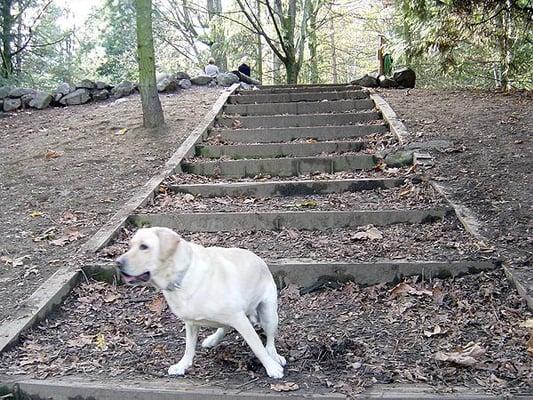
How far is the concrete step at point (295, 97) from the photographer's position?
1060cm

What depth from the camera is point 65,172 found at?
7.04m

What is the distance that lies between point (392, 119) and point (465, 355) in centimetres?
568

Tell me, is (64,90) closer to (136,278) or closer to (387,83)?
(387,83)

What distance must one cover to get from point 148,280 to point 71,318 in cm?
136

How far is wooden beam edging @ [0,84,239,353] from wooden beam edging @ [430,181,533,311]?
298 centimetres

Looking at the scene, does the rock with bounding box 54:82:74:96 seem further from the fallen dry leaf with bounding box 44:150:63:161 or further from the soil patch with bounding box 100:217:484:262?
the soil patch with bounding box 100:217:484:262

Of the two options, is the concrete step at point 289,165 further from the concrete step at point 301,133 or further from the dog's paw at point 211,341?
the dog's paw at point 211,341

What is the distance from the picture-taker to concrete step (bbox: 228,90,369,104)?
10.6m

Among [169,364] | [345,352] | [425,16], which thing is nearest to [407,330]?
[345,352]

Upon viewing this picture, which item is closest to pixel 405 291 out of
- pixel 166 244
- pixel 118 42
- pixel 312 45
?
pixel 166 244

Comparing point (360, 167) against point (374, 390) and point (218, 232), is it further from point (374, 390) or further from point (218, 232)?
point (374, 390)

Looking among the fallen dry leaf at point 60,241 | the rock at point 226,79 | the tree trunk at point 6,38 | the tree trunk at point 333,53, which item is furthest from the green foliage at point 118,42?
the fallen dry leaf at point 60,241

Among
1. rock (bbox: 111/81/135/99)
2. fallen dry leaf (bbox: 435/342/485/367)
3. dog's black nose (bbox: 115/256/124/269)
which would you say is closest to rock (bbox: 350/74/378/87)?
rock (bbox: 111/81/135/99)

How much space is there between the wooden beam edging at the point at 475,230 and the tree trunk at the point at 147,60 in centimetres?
459
